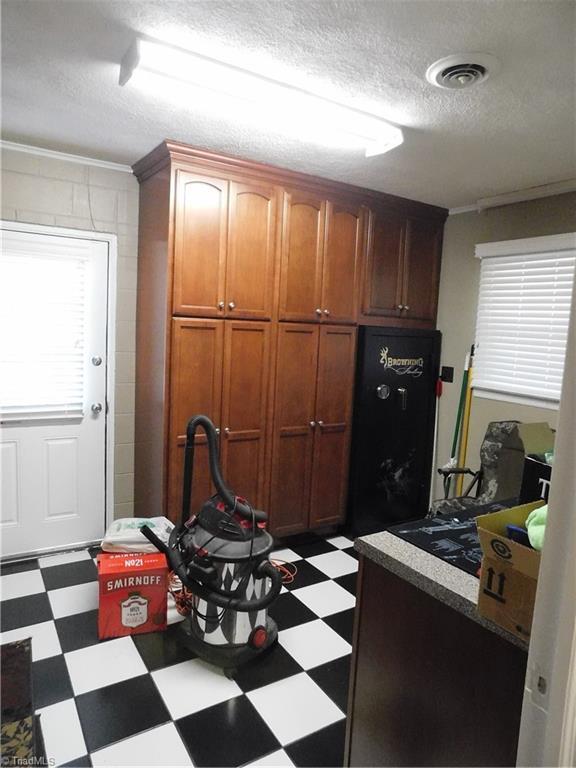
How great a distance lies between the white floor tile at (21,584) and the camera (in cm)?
258

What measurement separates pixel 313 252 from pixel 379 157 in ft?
2.36

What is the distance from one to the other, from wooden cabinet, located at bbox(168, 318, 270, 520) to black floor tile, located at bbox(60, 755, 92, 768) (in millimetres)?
1313

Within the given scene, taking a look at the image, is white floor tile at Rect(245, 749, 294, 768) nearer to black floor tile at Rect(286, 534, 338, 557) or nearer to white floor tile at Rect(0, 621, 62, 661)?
white floor tile at Rect(0, 621, 62, 661)

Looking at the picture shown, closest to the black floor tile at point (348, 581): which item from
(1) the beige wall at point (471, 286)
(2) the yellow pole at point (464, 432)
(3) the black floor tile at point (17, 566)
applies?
(2) the yellow pole at point (464, 432)

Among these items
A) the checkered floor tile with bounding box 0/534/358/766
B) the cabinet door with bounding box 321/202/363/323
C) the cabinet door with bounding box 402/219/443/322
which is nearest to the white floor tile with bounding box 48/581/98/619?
the checkered floor tile with bounding box 0/534/358/766

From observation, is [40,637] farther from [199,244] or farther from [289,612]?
[199,244]

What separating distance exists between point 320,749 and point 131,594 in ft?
3.44

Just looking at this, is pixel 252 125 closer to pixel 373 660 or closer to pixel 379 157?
pixel 379 157

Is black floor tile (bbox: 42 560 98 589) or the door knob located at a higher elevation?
the door knob

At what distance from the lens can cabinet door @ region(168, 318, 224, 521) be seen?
2.77 meters

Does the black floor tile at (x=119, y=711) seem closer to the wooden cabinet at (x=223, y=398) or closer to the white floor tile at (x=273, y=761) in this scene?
the white floor tile at (x=273, y=761)

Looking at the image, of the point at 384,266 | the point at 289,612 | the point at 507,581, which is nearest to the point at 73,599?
the point at 289,612

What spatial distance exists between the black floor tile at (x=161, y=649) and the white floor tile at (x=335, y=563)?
3.42 feet

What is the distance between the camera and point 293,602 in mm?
2631
